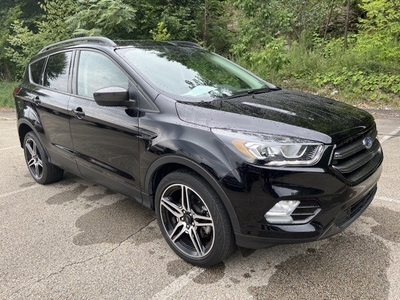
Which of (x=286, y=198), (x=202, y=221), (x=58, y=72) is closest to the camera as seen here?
(x=286, y=198)

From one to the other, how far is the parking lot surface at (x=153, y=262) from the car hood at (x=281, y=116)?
99 cm

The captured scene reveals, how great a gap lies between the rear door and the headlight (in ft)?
3.46

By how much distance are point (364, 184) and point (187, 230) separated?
134cm

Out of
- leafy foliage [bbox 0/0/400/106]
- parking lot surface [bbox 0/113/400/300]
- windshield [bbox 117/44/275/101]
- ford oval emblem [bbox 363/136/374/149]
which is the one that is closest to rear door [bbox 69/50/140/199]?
windshield [bbox 117/44/275/101]

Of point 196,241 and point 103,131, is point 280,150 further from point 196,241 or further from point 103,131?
point 103,131

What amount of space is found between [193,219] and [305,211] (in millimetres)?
843

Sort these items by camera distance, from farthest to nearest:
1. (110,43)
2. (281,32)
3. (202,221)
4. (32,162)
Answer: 1. (281,32)
2. (32,162)
3. (110,43)
4. (202,221)

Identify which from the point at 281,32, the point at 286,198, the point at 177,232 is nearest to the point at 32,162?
the point at 177,232

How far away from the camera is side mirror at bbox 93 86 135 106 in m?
2.78

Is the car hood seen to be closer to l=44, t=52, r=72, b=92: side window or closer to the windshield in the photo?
the windshield

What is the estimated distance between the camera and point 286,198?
7.11ft

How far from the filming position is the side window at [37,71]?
434 centimetres

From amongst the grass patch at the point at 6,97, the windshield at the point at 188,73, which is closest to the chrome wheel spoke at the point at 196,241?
the windshield at the point at 188,73

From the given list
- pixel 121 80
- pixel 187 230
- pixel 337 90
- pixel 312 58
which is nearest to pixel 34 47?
pixel 312 58
